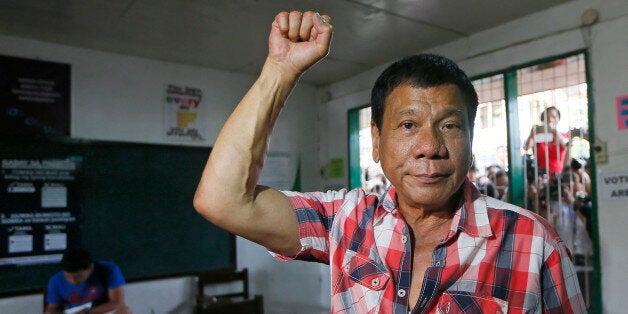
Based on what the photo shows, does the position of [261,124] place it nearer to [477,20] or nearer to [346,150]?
[477,20]

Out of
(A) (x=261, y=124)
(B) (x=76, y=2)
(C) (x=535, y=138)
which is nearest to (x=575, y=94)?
(C) (x=535, y=138)

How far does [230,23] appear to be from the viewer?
2814 mm

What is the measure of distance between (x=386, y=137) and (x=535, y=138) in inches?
85.7

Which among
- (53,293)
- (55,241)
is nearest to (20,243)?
(55,241)

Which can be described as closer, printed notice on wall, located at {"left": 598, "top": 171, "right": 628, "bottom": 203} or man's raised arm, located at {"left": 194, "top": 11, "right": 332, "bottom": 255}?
man's raised arm, located at {"left": 194, "top": 11, "right": 332, "bottom": 255}

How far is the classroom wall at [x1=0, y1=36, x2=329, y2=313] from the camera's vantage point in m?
3.17

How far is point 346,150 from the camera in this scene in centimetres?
408

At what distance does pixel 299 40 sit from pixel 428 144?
328 millimetres

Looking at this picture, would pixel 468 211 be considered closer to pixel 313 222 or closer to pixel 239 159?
pixel 313 222

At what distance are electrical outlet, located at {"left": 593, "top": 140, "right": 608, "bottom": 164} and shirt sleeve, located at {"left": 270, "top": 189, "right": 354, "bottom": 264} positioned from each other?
6.76 feet

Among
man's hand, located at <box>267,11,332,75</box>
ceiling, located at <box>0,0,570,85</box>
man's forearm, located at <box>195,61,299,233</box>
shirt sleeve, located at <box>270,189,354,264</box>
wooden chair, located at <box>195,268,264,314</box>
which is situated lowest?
wooden chair, located at <box>195,268,264,314</box>

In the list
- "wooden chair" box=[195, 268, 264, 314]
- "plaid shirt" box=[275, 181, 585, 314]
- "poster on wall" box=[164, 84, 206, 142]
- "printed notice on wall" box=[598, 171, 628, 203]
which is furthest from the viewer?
"poster on wall" box=[164, 84, 206, 142]

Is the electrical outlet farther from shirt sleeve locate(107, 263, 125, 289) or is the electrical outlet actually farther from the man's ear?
shirt sleeve locate(107, 263, 125, 289)

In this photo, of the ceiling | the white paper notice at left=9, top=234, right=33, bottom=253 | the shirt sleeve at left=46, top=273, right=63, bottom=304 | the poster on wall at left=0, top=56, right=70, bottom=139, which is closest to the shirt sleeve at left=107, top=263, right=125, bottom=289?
the shirt sleeve at left=46, top=273, right=63, bottom=304
